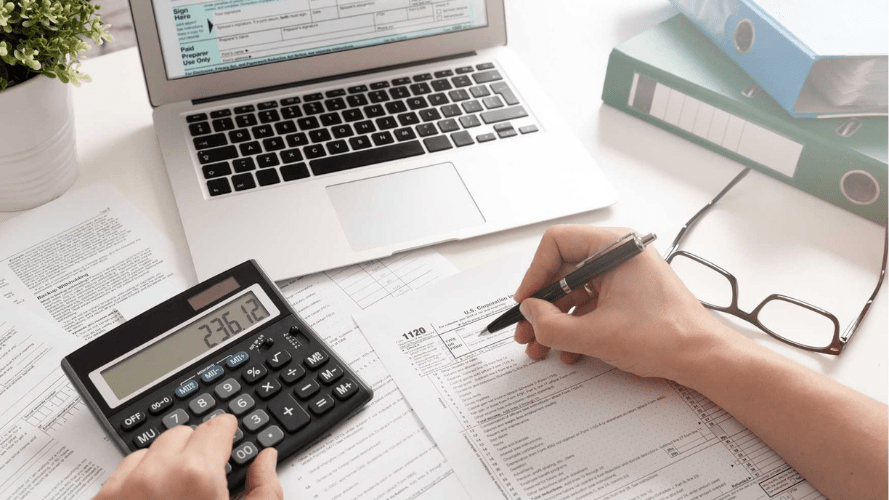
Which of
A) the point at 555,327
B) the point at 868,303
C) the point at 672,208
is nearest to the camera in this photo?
the point at 555,327

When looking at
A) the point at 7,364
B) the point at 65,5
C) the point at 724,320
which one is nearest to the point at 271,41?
the point at 65,5

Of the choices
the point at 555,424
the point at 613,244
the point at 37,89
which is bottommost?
the point at 555,424

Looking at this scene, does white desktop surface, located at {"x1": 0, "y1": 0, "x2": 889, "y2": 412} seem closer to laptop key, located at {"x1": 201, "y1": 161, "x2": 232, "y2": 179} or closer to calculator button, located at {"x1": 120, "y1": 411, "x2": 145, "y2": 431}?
laptop key, located at {"x1": 201, "y1": 161, "x2": 232, "y2": 179}

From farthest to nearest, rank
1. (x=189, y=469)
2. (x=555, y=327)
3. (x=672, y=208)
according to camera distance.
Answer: (x=672, y=208) → (x=555, y=327) → (x=189, y=469)

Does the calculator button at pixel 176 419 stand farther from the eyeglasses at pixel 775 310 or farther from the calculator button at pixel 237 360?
the eyeglasses at pixel 775 310

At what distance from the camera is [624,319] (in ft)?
2.01

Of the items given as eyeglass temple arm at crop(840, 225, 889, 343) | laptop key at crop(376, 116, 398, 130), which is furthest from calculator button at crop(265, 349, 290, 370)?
eyeglass temple arm at crop(840, 225, 889, 343)

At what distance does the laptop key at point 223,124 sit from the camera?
839 mm

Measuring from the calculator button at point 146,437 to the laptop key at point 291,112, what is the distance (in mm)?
402

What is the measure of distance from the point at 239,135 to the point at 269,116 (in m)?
0.04

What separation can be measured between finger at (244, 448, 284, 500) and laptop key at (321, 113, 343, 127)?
0.41 m

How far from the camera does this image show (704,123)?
0.87 meters

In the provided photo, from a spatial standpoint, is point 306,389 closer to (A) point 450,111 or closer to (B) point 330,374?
(B) point 330,374

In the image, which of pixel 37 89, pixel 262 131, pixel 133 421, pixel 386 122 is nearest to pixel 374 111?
pixel 386 122
